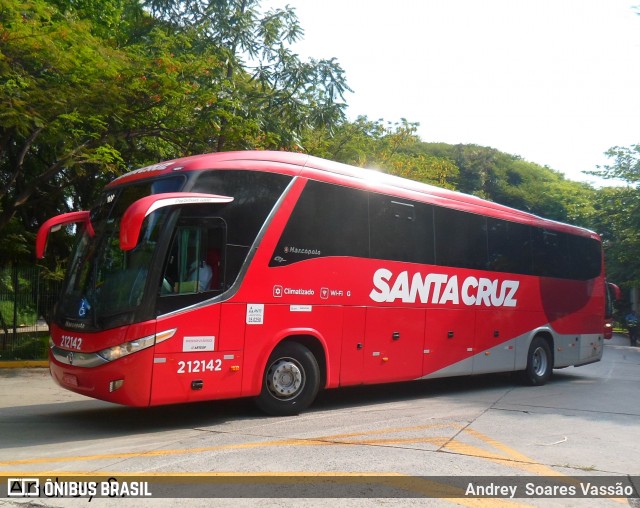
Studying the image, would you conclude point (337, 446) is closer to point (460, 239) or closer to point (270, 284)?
point (270, 284)

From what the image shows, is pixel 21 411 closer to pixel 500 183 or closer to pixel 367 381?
pixel 367 381

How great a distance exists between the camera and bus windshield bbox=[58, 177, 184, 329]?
8.05 m

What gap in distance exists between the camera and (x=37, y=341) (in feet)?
56.5

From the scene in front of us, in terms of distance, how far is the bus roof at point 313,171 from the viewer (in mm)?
8906

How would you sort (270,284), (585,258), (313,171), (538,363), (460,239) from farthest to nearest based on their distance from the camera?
(585,258) < (538,363) < (460,239) < (313,171) < (270,284)

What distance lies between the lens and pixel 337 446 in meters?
7.39

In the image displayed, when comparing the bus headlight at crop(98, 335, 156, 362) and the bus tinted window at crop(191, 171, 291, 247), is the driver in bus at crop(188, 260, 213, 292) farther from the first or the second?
the bus headlight at crop(98, 335, 156, 362)

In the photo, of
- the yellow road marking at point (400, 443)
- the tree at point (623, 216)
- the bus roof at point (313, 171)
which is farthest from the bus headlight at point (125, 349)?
the tree at point (623, 216)

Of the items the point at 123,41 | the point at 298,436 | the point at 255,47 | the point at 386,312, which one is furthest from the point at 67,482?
the point at 123,41

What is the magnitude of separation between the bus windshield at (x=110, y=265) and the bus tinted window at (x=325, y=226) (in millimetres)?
1767

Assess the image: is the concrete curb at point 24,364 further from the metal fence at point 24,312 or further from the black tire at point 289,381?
the black tire at point 289,381

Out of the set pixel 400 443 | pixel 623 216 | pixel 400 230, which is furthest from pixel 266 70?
pixel 623 216

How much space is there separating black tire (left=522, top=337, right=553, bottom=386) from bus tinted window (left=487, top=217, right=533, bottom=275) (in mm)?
1675

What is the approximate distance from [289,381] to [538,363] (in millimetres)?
7369
